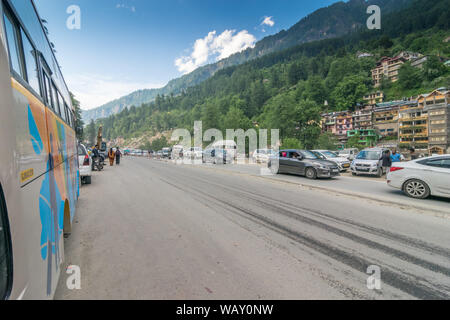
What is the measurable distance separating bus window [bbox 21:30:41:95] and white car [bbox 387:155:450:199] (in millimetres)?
9938

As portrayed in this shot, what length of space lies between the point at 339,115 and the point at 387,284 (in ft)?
393

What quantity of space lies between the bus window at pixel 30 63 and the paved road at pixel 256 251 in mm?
2330

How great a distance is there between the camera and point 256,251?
12.1ft

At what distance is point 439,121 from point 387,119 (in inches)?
740

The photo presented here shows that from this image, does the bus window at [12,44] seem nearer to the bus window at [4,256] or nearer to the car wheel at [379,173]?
the bus window at [4,256]

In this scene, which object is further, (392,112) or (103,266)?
(392,112)

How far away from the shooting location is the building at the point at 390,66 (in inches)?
4654

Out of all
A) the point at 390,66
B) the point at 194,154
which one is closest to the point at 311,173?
the point at 194,154

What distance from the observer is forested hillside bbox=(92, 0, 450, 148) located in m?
63.1

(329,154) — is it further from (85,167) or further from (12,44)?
(12,44)

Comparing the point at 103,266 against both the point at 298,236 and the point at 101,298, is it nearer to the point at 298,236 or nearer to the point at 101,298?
the point at 101,298

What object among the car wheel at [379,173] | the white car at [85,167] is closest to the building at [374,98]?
the car wheel at [379,173]
